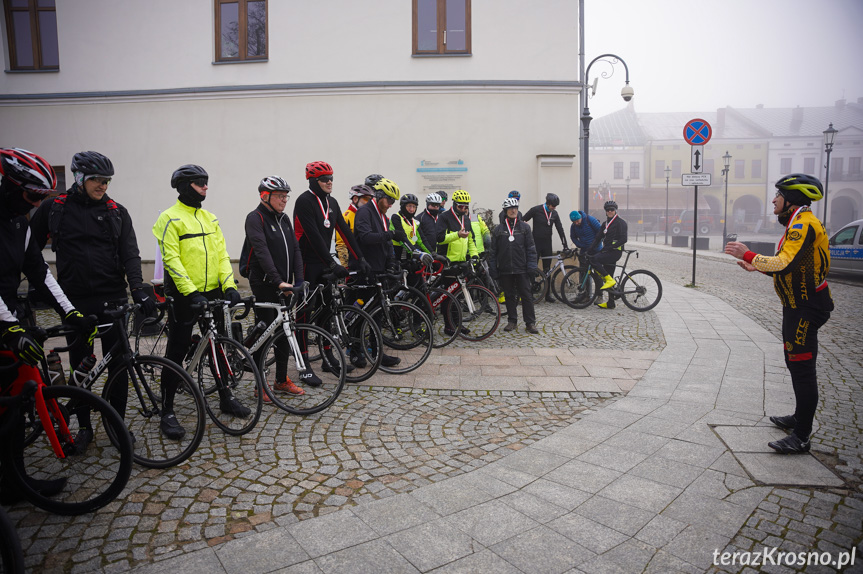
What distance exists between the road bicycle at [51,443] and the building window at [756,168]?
7808 centimetres

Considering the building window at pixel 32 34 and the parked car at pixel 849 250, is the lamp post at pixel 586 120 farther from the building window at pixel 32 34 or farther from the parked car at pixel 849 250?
the building window at pixel 32 34

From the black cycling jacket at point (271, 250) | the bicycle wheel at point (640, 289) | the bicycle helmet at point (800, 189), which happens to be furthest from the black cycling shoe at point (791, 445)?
the bicycle wheel at point (640, 289)

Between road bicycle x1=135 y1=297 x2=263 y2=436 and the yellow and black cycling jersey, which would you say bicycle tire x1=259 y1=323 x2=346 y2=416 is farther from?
the yellow and black cycling jersey

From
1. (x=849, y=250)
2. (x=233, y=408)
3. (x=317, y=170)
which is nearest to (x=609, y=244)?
(x=317, y=170)

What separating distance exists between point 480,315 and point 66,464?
524 cm

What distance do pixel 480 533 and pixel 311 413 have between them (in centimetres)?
218

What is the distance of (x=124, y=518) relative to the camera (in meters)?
3.03

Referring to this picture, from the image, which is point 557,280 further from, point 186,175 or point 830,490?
point 186,175

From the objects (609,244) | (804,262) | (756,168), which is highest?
(756,168)

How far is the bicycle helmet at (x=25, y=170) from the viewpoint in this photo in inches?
118

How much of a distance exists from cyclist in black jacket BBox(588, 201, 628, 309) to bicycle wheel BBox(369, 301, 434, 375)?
495 centimetres

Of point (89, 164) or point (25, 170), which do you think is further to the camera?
point (89, 164)

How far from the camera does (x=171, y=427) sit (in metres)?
3.91

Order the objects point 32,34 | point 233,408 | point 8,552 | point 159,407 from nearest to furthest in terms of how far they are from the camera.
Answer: point 8,552 < point 159,407 < point 233,408 < point 32,34
